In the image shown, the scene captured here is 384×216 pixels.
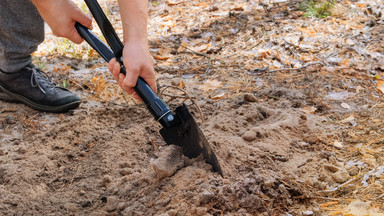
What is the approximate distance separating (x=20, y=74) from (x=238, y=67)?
5.81 feet

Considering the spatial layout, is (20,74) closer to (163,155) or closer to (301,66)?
(163,155)

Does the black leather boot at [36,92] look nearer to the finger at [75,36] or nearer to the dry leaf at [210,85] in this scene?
the finger at [75,36]

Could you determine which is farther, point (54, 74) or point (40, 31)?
point (54, 74)

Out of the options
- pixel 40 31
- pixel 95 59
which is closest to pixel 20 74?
pixel 40 31

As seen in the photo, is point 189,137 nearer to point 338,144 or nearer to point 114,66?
point 114,66

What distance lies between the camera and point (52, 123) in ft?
8.93

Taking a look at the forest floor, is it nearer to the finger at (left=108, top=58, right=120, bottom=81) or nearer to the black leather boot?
the black leather boot

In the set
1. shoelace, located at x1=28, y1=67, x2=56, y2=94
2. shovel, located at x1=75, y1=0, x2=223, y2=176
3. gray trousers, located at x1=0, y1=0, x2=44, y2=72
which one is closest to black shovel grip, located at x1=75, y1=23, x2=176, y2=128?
shovel, located at x1=75, y1=0, x2=223, y2=176

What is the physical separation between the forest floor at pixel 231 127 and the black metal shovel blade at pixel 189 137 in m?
0.05

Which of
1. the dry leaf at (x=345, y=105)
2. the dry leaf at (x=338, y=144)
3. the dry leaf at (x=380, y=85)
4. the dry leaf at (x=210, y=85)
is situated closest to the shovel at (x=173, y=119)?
the dry leaf at (x=338, y=144)

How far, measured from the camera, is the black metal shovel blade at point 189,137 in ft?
6.10

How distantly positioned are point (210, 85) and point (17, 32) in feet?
4.82

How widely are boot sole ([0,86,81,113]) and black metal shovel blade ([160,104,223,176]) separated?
108cm

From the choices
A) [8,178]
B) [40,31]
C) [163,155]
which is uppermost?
[40,31]
